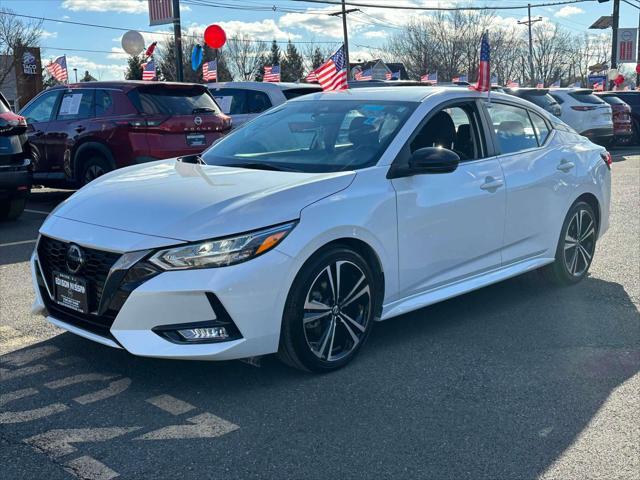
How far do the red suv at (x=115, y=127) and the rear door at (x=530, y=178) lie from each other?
5157mm

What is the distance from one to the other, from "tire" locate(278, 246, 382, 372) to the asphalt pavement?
0.45 ft

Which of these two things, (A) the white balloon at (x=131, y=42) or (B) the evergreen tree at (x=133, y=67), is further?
(B) the evergreen tree at (x=133, y=67)

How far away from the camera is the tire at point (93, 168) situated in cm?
980

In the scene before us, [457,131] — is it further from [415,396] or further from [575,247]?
[415,396]

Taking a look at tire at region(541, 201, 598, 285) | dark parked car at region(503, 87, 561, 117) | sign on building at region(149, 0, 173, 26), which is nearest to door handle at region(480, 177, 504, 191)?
tire at region(541, 201, 598, 285)

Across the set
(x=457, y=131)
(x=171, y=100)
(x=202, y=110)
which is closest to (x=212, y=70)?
(x=202, y=110)

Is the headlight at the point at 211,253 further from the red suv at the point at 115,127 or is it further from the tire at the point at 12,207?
the red suv at the point at 115,127

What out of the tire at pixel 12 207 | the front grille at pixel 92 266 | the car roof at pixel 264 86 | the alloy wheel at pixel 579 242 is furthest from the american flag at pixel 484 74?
the car roof at pixel 264 86

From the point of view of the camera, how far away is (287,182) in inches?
165

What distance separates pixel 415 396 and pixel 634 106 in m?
21.8

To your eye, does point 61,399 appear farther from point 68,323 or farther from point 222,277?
point 222,277

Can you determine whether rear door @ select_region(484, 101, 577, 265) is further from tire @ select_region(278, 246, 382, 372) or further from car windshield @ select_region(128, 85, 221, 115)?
car windshield @ select_region(128, 85, 221, 115)

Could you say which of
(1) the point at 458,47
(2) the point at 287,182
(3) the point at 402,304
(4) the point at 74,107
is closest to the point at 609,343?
(3) the point at 402,304

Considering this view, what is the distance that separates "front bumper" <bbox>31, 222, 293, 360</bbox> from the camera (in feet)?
12.0
